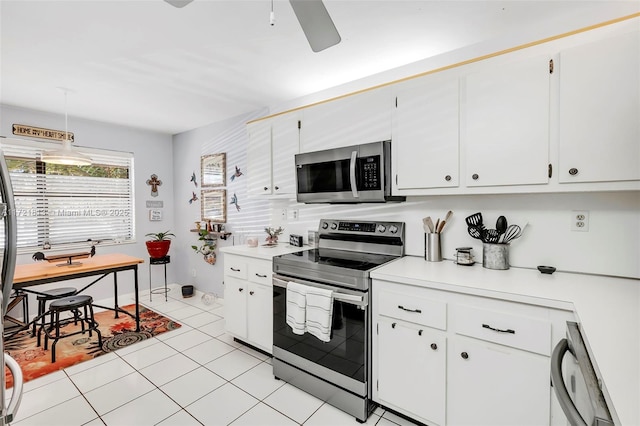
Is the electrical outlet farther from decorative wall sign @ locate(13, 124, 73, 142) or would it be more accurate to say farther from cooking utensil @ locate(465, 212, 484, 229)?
decorative wall sign @ locate(13, 124, 73, 142)

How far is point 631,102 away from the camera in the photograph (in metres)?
1.43

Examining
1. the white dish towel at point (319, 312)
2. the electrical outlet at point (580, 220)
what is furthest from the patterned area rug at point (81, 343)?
the electrical outlet at point (580, 220)

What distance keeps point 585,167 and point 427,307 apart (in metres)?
1.06

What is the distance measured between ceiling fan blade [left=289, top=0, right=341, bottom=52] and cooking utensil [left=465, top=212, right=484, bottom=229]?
4.57ft

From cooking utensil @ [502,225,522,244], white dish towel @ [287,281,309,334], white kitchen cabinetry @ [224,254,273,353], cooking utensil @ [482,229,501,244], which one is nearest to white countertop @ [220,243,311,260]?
white kitchen cabinetry @ [224,254,273,353]

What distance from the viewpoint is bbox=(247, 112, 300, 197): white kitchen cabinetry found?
2762 mm

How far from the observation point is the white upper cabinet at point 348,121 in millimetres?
2219

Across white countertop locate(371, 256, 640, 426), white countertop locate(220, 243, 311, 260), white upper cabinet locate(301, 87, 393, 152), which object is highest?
white upper cabinet locate(301, 87, 393, 152)

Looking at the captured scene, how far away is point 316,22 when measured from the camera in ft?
4.60

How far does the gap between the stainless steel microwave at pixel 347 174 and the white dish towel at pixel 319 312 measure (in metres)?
0.74

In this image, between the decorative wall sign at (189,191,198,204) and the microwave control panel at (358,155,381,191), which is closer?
the microwave control panel at (358,155,381,191)

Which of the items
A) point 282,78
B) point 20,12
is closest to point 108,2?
point 20,12

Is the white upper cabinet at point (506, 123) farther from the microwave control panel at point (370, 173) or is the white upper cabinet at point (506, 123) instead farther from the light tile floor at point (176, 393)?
the light tile floor at point (176, 393)

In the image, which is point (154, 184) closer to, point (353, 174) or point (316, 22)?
point (353, 174)
